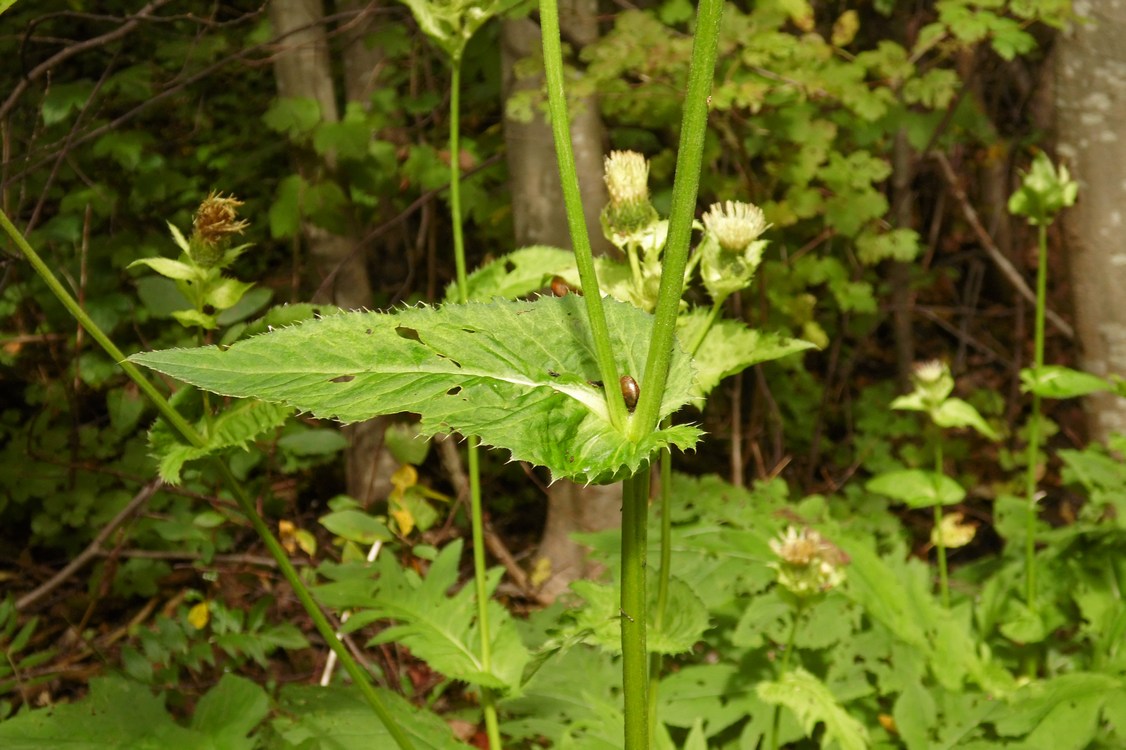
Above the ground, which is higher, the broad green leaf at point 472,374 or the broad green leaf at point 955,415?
the broad green leaf at point 472,374

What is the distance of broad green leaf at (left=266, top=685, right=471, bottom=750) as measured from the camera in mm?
1720

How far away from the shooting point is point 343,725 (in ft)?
5.81

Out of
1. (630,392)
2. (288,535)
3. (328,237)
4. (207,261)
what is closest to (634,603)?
(630,392)

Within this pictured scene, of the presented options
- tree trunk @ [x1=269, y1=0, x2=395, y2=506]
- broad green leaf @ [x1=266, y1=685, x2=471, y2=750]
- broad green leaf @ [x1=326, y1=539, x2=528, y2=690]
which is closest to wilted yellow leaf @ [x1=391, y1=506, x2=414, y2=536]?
tree trunk @ [x1=269, y1=0, x2=395, y2=506]

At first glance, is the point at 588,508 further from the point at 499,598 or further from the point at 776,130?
the point at 776,130

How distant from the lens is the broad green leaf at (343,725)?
5.64 feet

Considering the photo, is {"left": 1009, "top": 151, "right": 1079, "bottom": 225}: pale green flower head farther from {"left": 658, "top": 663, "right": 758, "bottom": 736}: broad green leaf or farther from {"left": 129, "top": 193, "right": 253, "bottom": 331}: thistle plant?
{"left": 129, "top": 193, "right": 253, "bottom": 331}: thistle plant

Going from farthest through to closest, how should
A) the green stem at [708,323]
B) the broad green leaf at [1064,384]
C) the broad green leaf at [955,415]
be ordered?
the broad green leaf at [955,415], the broad green leaf at [1064,384], the green stem at [708,323]

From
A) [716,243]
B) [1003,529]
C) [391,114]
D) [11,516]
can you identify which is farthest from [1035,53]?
[11,516]

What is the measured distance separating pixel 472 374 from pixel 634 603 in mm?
331

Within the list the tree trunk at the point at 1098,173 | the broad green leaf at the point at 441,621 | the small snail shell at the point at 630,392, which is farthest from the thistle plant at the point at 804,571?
the tree trunk at the point at 1098,173

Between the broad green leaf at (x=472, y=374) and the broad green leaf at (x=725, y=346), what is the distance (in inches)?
11.4

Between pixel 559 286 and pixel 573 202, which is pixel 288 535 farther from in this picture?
pixel 573 202

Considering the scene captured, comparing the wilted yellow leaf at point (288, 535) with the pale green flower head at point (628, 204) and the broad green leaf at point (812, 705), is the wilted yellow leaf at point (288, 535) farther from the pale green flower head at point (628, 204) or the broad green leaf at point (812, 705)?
the pale green flower head at point (628, 204)
